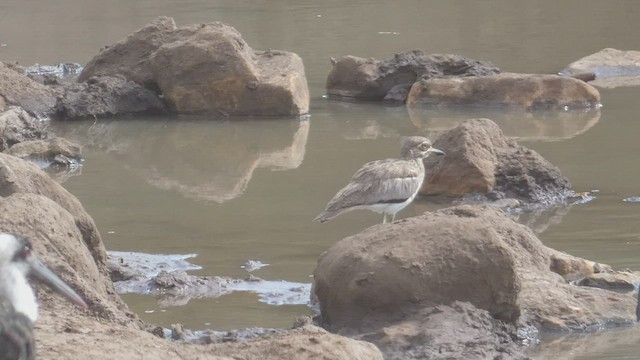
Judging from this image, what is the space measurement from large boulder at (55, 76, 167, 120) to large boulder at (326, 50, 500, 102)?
8.16 ft

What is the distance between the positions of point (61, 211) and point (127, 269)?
1.98 meters

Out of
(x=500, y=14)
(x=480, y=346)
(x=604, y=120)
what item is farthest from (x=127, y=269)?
(x=500, y=14)

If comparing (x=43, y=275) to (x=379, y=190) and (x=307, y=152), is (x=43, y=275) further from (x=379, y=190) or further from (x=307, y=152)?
(x=307, y=152)

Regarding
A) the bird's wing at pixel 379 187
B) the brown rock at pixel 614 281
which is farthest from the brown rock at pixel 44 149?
the brown rock at pixel 614 281

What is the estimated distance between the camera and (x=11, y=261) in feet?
16.0

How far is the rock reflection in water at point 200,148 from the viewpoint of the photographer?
13055 mm

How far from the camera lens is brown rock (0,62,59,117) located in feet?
53.4

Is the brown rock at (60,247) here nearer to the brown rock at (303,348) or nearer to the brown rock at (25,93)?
the brown rock at (303,348)

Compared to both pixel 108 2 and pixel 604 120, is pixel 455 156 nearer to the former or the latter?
pixel 604 120

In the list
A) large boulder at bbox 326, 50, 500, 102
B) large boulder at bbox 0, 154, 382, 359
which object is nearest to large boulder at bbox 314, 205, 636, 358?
large boulder at bbox 0, 154, 382, 359

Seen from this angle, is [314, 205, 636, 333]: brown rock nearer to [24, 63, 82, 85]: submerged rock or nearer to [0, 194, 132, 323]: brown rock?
[0, 194, 132, 323]: brown rock

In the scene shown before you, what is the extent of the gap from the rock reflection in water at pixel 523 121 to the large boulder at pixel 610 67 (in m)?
2.38

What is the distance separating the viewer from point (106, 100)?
1655 centimetres

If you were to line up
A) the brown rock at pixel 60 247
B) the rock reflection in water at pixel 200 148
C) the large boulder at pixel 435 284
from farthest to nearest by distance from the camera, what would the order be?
the rock reflection in water at pixel 200 148, the large boulder at pixel 435 284, the brown rock at pixel 60 247
